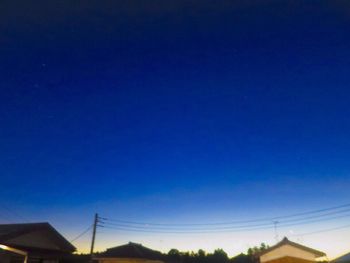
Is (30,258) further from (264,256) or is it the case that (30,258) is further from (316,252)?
(316,252)

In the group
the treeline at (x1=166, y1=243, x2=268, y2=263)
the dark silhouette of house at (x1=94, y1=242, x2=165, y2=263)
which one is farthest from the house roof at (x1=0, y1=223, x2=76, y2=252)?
the treeline at (x1=166, y1=243, x2=268, y2=263)

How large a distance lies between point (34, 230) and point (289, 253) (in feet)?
92.1

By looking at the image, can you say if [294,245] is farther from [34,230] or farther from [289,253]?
[34,230]

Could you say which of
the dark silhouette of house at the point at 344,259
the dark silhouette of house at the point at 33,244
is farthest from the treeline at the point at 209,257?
the dark silhouette of house at the point at 33,244

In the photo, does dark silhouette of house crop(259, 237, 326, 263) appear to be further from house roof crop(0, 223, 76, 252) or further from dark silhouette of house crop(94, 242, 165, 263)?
house roof crop(0, 223, 76, 252)

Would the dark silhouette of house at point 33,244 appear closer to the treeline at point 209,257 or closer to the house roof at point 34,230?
the house roof at point 34,230

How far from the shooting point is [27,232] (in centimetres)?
2152

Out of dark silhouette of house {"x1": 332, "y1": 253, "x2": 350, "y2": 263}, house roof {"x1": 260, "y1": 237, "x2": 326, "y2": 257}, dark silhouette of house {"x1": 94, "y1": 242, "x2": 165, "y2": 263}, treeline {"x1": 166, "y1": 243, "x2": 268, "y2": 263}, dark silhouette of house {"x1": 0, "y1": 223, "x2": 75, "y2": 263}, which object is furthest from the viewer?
treeline {"x1": 166, "y1": 243, "x2": 268, "y2": 263}

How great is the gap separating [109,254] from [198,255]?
85.3 feet

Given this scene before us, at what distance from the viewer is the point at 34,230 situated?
22.2 metres

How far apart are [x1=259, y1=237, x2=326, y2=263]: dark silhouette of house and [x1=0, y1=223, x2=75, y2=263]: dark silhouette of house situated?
2310 centimetres

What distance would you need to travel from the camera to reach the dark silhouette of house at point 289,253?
109 ft

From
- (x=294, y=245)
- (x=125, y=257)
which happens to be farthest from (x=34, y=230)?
(x=294, y=245)

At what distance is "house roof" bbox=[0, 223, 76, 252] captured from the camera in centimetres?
1975
